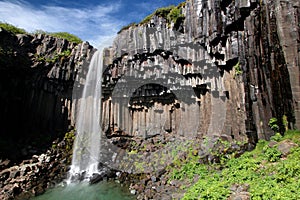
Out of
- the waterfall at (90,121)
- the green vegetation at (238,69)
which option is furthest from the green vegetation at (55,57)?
the green vegetation at (238,69)

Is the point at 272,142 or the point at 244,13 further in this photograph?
the point at 244,13

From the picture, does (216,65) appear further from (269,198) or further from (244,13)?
(269,198)

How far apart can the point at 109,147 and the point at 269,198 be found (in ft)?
47.7

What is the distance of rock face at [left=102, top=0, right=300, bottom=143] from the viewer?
8781 mm

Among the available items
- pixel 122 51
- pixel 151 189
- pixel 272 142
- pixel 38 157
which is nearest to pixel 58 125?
pixel 38 157

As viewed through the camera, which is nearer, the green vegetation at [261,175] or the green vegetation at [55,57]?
the green vegetation at [261,175]

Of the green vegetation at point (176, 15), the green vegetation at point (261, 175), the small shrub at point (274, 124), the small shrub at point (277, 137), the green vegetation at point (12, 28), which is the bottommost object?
the green vegetation at point (261, 175)

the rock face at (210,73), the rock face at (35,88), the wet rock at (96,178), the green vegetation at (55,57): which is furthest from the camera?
the green vegetation at (55,57)

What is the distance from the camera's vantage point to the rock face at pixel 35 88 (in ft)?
53.9

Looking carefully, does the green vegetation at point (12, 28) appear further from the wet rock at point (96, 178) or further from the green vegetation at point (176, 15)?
the wet rock at point (96, 178)

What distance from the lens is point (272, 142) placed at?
8781 millimetres

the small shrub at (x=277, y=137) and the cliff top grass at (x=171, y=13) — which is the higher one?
the cliff top grass at (x=171, y=13)

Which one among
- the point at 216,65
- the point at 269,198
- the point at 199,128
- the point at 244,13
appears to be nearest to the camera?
the point at 269,198

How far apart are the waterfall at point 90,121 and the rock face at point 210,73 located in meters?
Result: 0.94
